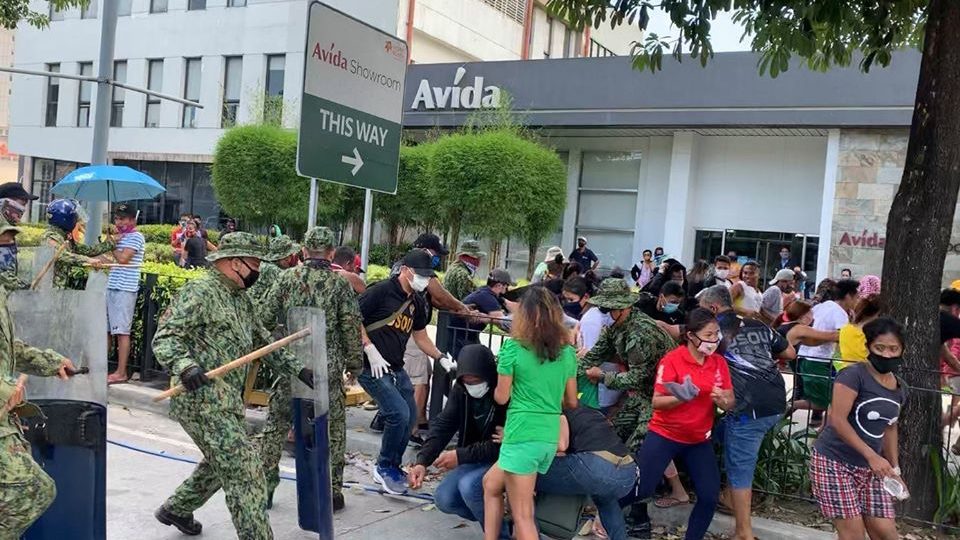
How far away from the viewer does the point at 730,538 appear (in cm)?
570

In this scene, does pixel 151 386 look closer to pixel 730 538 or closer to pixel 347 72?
pixel 347 72

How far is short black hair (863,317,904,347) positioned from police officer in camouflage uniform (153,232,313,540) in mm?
3026

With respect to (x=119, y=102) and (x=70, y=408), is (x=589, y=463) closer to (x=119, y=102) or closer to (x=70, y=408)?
(x=70, y=408)

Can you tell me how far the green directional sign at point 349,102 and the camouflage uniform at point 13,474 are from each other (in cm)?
288

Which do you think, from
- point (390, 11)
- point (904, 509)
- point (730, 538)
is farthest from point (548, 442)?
point (390, 11)

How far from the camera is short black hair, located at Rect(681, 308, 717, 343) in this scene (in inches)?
195

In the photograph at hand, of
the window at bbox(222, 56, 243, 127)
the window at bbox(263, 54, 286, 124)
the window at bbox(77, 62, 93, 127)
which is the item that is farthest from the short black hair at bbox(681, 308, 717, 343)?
the window at bbox(77, 62, 93, 127)

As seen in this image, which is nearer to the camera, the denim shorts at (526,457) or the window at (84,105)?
the denim shorts at (526,457)

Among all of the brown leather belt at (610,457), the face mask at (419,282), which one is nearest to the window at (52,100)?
the face mask at (419,282)

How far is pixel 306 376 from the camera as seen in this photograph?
4766 mm

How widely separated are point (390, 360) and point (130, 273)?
3.89 m

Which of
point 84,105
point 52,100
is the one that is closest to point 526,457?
point 84,105

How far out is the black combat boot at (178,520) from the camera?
5.00m

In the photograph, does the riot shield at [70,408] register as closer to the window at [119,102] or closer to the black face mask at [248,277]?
the black face mask at [248,277]
